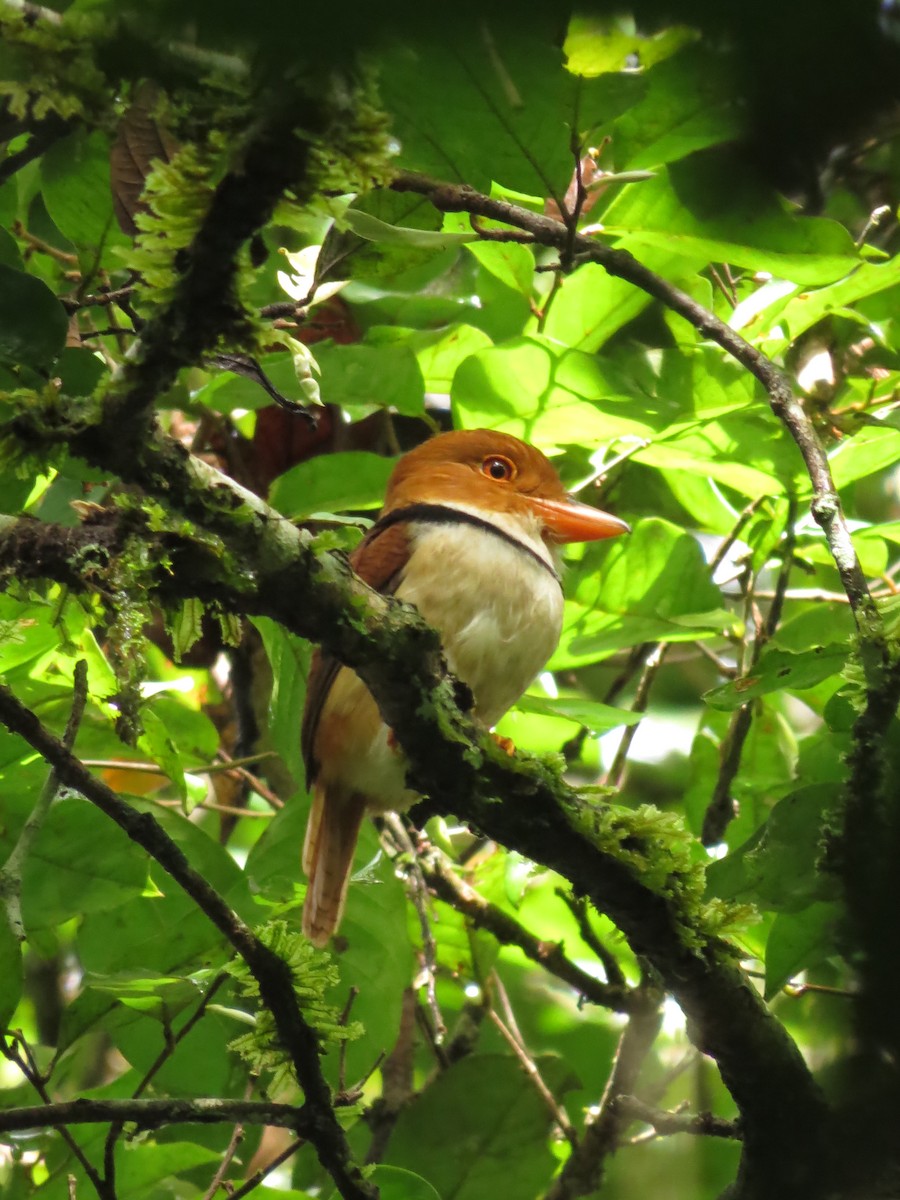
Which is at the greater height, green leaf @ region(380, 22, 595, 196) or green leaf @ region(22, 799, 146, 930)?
green leaf @ region(380, 22, 595, 196)

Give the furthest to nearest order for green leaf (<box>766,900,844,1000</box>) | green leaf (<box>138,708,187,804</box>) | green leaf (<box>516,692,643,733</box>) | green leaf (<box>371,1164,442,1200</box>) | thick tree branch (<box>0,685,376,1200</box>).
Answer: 1. green leaf (<box>516,692,643,733</box>)
2. green leaf (<box>138,708,187,804</box>)
3. green leaf (<box>371,1164,442,1200</box>)
4. green leaf (<box>766,900,844,1000</box>)
5. thick tree branch (<box>0,685,376,1200</box>)

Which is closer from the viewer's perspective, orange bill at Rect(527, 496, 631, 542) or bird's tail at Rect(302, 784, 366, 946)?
bird's tail at Rect(302, 784, 366, 946)

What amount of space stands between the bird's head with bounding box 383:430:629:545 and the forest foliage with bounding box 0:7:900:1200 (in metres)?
0.12

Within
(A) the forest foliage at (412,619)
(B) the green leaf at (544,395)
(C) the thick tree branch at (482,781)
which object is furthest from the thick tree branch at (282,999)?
(B) the green leaf at (544,395)

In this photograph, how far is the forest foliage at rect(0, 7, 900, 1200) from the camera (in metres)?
1.04

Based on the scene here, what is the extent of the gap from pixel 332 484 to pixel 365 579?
322 millimetres

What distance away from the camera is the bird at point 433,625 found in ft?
8.29

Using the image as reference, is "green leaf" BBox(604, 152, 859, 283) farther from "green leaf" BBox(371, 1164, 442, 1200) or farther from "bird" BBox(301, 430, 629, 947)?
"green leaf" BBox(371, 1164, 442, 1200)

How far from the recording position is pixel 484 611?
2551 millimetres

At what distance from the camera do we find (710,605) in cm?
268

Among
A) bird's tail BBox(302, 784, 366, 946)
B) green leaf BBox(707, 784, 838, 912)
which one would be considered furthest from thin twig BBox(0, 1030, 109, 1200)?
green leaf BBox(707, 784, 838, 912)

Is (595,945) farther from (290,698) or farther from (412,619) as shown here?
(412,619)

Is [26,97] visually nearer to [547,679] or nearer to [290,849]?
[290,849]

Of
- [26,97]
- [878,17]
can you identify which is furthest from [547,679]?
[878,17]
